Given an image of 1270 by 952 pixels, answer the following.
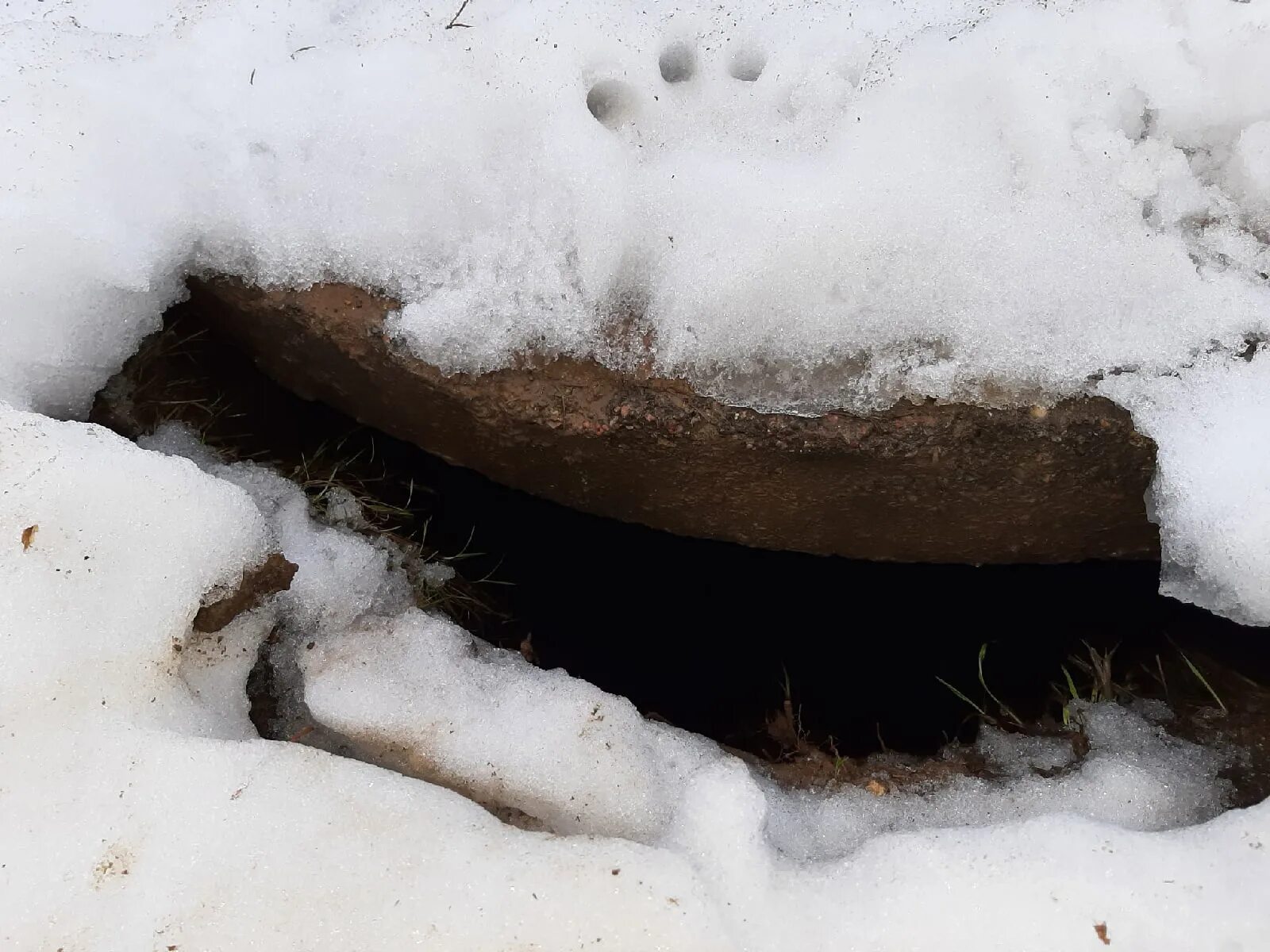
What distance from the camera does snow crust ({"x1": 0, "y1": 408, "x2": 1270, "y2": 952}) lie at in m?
1.08

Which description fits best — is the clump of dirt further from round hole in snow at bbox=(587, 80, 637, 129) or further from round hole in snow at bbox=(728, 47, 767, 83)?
round hole in snow at bbox=(728, 47, 767, 83)

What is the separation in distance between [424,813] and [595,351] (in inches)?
25.3

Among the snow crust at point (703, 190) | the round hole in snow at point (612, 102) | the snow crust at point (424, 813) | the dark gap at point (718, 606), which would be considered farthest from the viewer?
the dark gap at point (718, 606)

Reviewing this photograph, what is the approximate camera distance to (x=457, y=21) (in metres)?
1.40

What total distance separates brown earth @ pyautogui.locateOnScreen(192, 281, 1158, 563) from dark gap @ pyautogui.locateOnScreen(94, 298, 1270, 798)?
213 millimetres

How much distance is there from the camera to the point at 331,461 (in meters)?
1.63

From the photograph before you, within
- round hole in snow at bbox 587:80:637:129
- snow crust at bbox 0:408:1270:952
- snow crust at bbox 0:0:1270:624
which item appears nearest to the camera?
snow crust at bbox 0:408:1270:952

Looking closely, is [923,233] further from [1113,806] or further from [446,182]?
[1113,806]

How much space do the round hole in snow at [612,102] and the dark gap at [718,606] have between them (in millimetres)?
681

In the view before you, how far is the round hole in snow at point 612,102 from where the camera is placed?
132 centimetres

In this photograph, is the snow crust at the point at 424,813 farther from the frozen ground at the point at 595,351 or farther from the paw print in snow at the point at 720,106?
the paw print in snow at the point at 720,106

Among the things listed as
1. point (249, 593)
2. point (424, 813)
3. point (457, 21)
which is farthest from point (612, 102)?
point (424, 813)

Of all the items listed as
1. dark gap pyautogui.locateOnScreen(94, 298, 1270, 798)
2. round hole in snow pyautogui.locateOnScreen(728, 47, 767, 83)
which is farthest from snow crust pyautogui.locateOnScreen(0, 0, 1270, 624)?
dark gap pyautogui.locateOnScreen(94, 298, 1270, 798)

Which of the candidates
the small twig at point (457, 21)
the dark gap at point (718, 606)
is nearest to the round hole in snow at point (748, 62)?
the small twig at point (457, 21)
